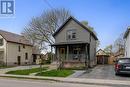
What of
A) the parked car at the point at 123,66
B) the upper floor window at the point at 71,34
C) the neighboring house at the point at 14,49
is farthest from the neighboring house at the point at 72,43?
the neighboring house at the point at 14,49

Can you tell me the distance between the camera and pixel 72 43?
32469mm

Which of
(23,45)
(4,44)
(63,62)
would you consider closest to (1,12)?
(63,62)

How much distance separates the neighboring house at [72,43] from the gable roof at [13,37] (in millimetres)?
14081

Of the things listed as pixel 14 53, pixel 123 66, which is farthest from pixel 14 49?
pixel 123 66

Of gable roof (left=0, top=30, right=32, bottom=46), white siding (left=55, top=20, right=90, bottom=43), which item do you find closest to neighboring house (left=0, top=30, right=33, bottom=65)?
gable roof (left=0, top=30, right=32, bottom=46)

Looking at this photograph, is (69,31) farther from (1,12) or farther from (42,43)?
(42,43)

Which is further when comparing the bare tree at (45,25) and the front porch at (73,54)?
the bare tree at (45,25)

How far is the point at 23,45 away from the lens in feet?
168

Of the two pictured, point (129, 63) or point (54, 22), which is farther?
point (54, 22)

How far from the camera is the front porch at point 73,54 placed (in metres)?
31.3

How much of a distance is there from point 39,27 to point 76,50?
671 inches

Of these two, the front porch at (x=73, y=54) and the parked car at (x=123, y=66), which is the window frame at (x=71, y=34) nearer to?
the front porch at (x=73, y=54)

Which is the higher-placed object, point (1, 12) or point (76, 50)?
point (1, 12)

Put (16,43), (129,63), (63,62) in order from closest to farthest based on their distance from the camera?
(129,63), (63,62), (16,43)
